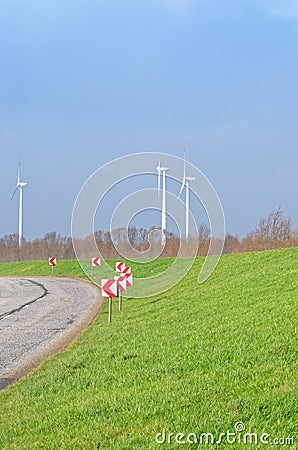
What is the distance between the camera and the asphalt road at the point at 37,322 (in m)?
13.6

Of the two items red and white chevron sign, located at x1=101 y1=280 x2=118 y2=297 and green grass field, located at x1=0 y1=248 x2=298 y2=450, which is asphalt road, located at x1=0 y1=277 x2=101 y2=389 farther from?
red and white chevron sign, located at x1=101 y1=280 x2=118 y2=297

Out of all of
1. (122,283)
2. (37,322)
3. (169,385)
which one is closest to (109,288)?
(122,283)

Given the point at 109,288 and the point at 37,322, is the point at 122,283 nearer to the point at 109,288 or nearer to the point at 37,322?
the point at 109,288

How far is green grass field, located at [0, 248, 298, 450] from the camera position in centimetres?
663

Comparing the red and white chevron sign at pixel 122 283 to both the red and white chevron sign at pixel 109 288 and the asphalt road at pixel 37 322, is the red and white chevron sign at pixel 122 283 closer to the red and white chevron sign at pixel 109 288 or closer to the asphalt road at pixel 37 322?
the asphalt road at pixel 37 322

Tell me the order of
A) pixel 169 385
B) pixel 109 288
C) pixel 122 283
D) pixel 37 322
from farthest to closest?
pixel 37 322 < pixel 122 283 < pixel 109 288 < pixel 169 385

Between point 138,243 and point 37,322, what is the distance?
570 cm

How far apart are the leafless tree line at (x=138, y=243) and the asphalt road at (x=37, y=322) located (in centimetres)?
227

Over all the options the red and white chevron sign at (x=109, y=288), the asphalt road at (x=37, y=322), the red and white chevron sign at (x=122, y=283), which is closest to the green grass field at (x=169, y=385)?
the asphalt road at (x=37, y=322)

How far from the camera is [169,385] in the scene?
27.6 feet

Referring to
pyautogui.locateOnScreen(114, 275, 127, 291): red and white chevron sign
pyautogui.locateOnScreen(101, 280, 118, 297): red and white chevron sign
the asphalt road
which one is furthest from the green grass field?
pyautogui.locateOnScreen(114, 275, 127, 291): red and white chevron sign

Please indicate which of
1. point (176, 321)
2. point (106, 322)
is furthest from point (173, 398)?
point (106, 322)

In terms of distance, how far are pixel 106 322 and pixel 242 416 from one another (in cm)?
1231

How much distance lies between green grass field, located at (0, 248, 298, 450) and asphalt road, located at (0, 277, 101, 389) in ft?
2.26
